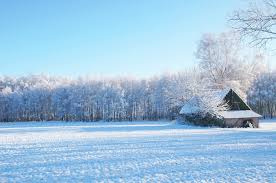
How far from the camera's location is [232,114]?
173 feet

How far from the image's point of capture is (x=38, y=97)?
106812mm

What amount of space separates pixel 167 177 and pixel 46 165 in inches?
233

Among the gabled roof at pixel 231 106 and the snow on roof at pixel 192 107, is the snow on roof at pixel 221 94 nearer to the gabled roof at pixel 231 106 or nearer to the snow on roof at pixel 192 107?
the gabled roof at pixel 231 106

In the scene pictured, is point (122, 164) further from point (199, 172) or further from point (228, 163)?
point (228, 163)

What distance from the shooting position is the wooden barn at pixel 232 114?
169ft

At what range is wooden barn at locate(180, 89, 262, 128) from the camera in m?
51.5

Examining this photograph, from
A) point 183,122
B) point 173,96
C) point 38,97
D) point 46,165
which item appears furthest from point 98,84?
point 46,165

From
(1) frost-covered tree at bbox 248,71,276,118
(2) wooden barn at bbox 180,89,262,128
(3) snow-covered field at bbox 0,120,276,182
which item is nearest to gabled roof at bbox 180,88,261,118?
(2) wooden barn at bbox 180,89,262,128

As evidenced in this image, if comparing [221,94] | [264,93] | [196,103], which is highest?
[264,93]

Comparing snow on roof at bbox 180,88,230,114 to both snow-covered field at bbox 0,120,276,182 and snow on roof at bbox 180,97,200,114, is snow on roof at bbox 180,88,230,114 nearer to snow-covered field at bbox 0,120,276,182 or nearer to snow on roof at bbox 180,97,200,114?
snow on roof at bbox 180,97,200,114

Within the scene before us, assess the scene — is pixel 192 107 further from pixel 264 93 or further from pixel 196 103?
pixel 264 93

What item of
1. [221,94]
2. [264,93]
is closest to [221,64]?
[221,94]

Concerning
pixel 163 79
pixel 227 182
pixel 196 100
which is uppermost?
pixel 163 79

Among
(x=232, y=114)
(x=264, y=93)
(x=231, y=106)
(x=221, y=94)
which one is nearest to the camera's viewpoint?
(x=232, y=114)
